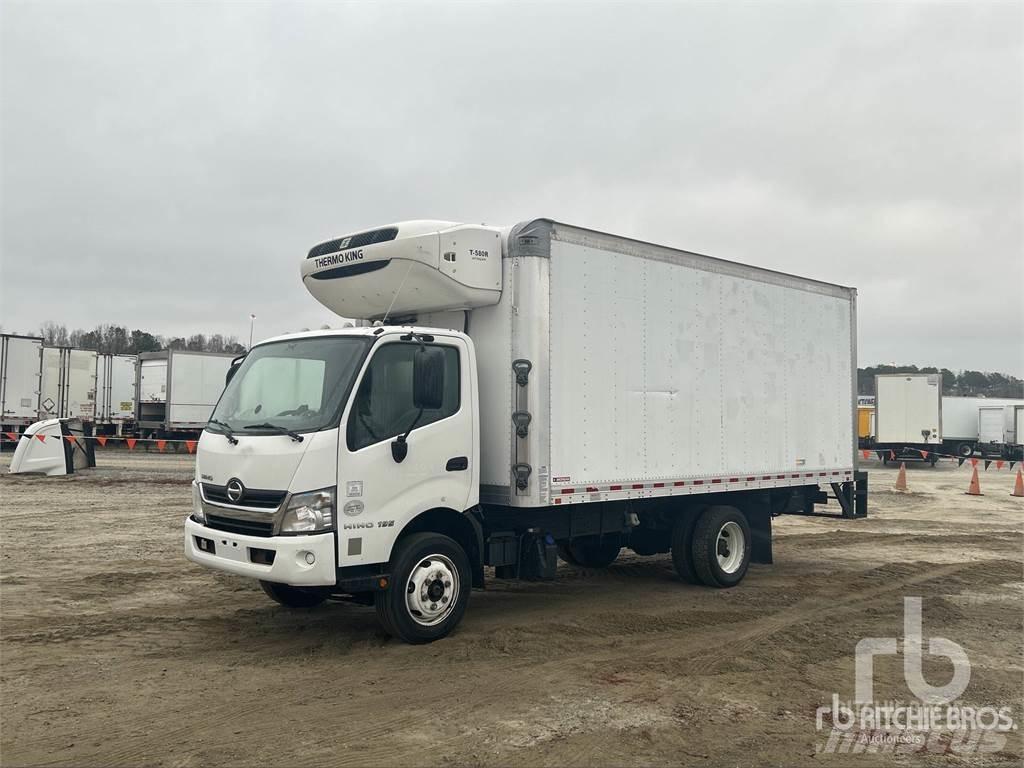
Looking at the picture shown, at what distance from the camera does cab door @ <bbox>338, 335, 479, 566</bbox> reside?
A: 663 cm

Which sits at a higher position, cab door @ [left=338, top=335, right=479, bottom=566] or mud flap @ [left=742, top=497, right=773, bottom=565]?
cab door @ [left=338, top=335, right=479, bottom=566]

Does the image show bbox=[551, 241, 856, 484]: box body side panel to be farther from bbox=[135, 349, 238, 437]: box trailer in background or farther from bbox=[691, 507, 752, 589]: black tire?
bbox=[135, 349, 238, 437]: box trailer in background

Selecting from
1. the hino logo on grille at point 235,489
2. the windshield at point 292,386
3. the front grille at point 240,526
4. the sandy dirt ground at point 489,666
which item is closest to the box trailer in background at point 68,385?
the sandy dirt ground at point 489,666

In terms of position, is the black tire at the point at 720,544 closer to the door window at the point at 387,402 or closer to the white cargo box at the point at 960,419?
the door window at the point at 387,402

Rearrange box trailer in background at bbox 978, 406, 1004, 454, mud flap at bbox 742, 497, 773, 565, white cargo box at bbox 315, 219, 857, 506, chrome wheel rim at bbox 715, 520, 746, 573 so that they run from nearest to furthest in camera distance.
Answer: white cargo box at bbox 315, 219, 857, 506
chrome wheel rim at bbox 715, 520, 746, 573
mud flap at bbox 742, 497, 773, 565
box trailer in background at bbox 978, 406, 1004, 454

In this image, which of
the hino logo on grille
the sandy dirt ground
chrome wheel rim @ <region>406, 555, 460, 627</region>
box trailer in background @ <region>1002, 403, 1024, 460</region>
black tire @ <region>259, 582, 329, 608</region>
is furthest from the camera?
box trailer in background @ <region>1002, 403, 1024, 460</region>

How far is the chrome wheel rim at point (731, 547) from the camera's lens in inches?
397

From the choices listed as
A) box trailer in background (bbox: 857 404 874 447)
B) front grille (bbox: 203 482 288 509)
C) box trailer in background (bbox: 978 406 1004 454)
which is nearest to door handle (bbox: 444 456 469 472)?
front grille (bbox: 203 482 288 509)

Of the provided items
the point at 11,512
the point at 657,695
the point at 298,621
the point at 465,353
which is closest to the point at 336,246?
the point at 465,353

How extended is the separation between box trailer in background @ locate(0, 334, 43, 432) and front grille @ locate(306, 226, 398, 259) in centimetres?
2435

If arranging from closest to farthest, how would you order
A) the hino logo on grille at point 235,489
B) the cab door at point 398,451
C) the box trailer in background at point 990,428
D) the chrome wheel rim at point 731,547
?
the cab door at point 398,451, the hino logo on grille at point 235,489, the chrome wheel rim at point 731,547, the box trailer in background at point 990,428

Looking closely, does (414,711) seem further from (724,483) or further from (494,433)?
(724,483)

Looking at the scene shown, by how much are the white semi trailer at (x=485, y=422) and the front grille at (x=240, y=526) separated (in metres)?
0.03

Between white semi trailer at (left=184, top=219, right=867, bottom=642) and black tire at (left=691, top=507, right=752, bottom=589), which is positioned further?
black tire at (left=691, top=507, right=752, bottom=589)
